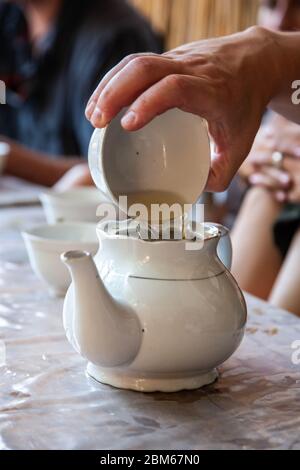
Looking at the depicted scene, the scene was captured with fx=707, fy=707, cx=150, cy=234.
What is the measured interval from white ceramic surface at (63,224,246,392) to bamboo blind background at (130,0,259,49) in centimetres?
270

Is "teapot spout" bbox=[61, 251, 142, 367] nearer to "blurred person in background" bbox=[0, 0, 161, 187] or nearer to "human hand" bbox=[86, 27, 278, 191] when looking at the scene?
"human hand" bbox=[86, 27, 278, 191]

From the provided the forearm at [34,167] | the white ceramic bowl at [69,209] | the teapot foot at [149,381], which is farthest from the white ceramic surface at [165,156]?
the forearm at [34,167]

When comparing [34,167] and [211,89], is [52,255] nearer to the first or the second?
[211,89]

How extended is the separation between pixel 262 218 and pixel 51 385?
93 cm

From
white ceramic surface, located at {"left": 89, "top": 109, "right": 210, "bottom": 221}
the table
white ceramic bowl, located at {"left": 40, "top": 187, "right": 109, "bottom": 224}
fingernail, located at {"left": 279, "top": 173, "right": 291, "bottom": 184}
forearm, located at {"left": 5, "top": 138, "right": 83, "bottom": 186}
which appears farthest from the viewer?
forearm, located at {"left": 5, "top": 138, "right": 83, "bottom": 186}

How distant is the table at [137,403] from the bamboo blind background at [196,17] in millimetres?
2568

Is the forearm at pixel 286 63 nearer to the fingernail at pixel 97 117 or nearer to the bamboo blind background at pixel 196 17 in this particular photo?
the fingernail at pixel 97 117

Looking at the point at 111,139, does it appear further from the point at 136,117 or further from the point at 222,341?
the point at 222,341

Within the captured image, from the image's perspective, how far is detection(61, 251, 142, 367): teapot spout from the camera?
1.93 feet

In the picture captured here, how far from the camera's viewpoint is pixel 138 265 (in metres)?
0.63

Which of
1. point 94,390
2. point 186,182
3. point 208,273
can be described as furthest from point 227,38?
point 94,390

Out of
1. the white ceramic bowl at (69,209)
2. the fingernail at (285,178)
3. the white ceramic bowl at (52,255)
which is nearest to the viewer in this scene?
the white ceramic bowl at (52,255)

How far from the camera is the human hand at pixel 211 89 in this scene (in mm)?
603

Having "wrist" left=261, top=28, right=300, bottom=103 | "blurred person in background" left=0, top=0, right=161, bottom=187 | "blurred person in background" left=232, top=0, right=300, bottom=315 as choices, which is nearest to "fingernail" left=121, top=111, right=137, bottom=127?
"wrist" left=261, top=28, right=300, bottom=103
